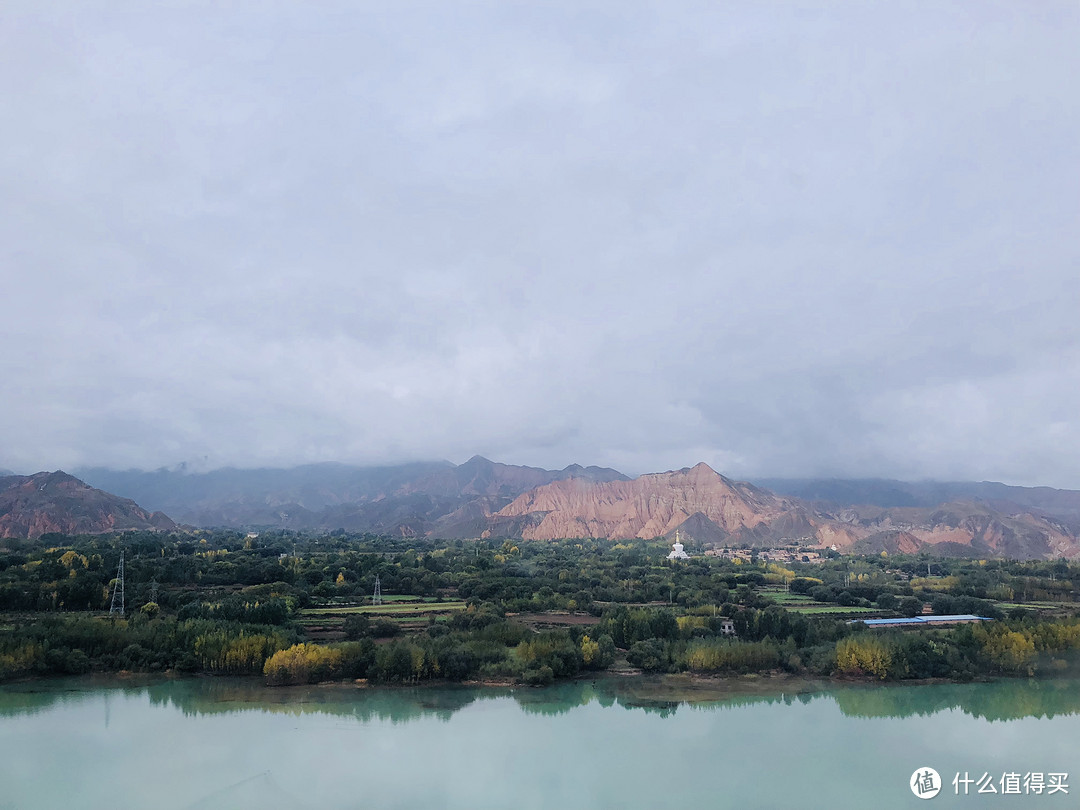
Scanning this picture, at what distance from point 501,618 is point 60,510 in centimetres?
8256

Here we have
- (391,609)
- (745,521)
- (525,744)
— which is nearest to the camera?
(525,744)

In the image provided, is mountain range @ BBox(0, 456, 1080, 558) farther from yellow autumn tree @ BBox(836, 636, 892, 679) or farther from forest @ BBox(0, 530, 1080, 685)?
yellow autumn tree @ BBox(836, 636, 892, 679)

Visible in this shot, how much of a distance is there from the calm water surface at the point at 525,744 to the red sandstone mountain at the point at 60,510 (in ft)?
250

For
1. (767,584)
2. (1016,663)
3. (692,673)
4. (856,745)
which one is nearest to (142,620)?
(692,673)

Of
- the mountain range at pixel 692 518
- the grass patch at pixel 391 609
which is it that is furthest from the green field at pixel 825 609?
the mountain range at pixel 692 518

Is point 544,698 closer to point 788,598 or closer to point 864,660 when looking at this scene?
point 864,660

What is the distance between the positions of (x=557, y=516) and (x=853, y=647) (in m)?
85.3

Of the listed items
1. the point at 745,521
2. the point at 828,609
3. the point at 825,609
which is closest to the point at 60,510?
the point at 745,521

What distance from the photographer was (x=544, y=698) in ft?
78.1

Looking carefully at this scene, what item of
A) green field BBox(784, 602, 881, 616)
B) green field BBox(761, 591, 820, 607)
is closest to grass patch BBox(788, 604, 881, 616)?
green field BBox(784, 602, 881, 616)

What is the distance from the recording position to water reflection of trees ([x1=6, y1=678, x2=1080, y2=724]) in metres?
22.3

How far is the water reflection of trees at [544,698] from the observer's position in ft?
73.2

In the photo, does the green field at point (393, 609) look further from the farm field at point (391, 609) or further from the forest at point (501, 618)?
the forest at point (501, 618)

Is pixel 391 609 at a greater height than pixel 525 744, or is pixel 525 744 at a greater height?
pixel 391 609
